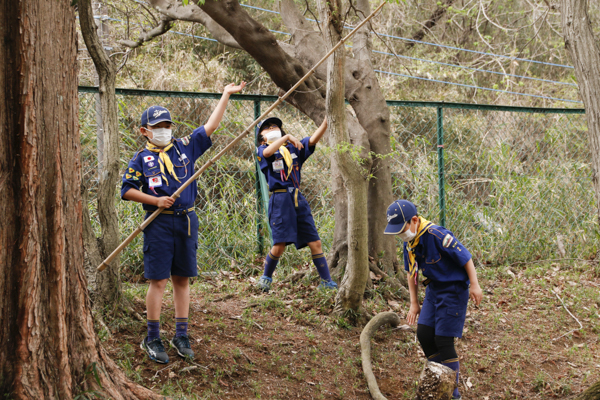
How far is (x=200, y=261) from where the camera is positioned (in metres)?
5.96

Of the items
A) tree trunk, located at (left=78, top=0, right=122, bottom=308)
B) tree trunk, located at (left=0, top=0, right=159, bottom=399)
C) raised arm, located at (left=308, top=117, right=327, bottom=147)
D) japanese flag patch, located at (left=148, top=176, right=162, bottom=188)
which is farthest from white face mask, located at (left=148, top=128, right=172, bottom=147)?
raised arm, located at (left=308, top=117, right=327, bottom=147)

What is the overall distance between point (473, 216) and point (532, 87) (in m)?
9.18

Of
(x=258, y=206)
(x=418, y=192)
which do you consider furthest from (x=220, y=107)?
(x=418, y=192)

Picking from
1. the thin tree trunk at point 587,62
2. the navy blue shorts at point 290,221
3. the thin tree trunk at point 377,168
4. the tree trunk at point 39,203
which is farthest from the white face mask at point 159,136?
the thin tree trunk at point 587,62

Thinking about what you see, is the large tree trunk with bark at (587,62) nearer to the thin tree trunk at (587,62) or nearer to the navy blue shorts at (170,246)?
the thin tree trunk at (587,62)

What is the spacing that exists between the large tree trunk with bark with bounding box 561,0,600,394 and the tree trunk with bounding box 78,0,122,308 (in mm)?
3921

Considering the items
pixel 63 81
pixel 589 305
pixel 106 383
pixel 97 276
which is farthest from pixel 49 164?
pixel 589 305

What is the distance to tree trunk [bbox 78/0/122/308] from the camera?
384cm

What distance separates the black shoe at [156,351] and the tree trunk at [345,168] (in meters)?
1.70

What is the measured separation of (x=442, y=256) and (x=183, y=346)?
193 cm

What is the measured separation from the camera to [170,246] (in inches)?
141

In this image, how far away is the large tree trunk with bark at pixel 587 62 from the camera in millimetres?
4516

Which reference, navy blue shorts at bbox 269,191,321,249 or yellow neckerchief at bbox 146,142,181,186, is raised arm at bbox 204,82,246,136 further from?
navy blue shorts at bbox 269,191,321,249

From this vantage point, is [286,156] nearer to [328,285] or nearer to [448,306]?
[328,285]
